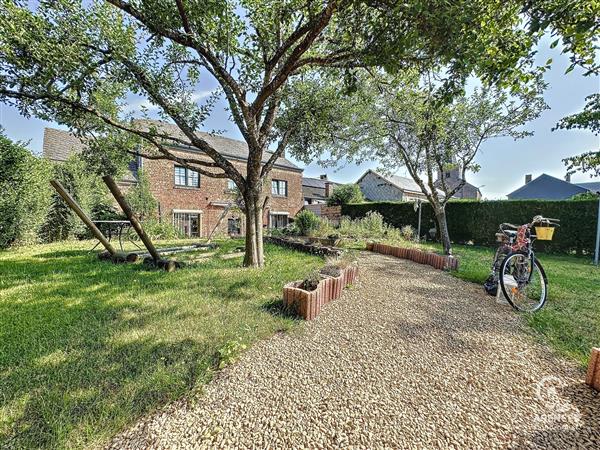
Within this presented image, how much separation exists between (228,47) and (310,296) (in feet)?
15.0

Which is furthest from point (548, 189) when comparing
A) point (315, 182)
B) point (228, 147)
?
point (228, 147)

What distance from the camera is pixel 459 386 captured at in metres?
2.00

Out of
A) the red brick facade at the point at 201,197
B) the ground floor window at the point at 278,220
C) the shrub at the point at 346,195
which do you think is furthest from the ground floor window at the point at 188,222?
the shrub at the point at 346,195

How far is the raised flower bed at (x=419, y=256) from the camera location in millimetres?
6109

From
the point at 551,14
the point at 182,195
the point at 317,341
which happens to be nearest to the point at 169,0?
the point at 551,14

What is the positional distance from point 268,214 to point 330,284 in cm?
1650

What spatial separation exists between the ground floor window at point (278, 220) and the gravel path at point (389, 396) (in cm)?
1789

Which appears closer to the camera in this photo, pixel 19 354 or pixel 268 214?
pixel 19 354

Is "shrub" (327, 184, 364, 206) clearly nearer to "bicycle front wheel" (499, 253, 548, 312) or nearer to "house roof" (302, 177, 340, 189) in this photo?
"house roof" (302, 177, 340, 189)

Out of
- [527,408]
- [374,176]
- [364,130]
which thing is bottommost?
[527,408]

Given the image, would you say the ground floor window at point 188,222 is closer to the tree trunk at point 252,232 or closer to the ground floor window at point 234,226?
the ground floor window at point 234,226

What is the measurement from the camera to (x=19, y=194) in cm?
834

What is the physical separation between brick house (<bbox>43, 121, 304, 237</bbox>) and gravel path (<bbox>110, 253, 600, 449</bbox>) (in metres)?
11.1

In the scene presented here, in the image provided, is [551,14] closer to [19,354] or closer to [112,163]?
[19,354]
